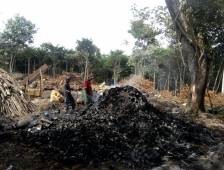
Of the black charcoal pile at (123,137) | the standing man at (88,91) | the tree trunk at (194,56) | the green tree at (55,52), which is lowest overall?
the black charcoal pile at (123,137)

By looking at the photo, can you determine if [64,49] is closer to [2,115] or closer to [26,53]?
[26,53]

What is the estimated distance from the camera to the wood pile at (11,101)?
15.0 meters

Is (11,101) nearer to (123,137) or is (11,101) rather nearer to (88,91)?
(88,91)

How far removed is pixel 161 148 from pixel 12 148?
3.58 metres

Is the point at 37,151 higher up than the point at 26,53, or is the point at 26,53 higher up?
the point at 26,53

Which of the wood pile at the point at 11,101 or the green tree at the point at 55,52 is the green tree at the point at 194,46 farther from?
the green tree at the point at 55,52

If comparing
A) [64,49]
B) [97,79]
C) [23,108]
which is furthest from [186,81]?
[23,108]

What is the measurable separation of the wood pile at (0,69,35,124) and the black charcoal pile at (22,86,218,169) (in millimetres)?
4173

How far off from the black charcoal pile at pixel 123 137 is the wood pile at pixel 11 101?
4.17 m

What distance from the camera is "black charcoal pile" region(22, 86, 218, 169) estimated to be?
27.4 ft

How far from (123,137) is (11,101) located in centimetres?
749

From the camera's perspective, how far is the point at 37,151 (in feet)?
28.6

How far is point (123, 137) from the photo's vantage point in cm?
930

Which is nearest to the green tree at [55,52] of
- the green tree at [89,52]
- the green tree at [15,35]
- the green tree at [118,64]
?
the green tree at [89,52]
